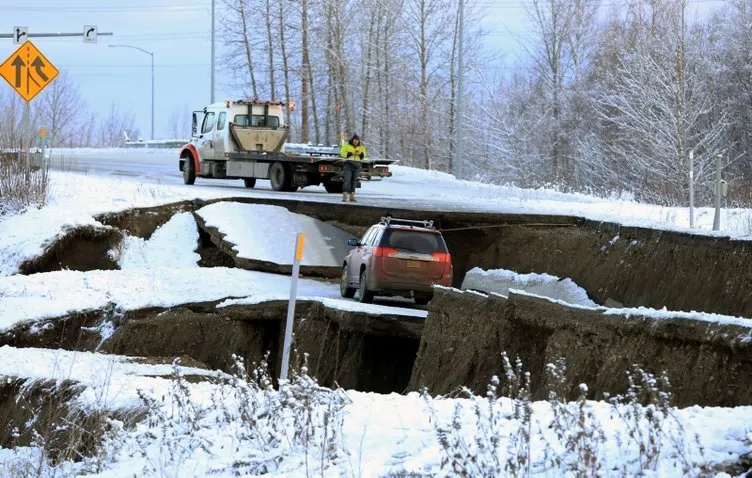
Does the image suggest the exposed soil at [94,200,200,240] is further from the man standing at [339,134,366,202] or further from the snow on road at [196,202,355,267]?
the man standing at [339,134,366,202]

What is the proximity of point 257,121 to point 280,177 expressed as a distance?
2865 millimetres

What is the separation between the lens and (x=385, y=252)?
19938 mm

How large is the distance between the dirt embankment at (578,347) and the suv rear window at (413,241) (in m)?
2.65

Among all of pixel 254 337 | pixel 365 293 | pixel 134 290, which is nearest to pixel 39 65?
pixel 134 290

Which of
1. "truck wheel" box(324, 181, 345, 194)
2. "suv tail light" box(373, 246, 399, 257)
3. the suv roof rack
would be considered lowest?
"suv tail light" box(373, 246, 399, 257)

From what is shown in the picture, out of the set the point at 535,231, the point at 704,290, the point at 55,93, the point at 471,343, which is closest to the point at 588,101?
the point at 535,231

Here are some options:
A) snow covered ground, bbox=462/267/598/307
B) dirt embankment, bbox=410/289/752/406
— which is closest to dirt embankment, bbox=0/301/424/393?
dirt embankment, bbox=410/289/752/406

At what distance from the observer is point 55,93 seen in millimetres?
100125

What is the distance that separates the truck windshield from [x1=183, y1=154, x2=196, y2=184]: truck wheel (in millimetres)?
1861

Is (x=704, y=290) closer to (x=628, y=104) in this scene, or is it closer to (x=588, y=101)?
A: (x=628, y=104)

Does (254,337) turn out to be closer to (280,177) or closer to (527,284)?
(527,284)

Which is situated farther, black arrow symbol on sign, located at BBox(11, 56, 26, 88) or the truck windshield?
the truck windshield

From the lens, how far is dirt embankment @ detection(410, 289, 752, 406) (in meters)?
11.7

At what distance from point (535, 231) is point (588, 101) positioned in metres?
32.3
